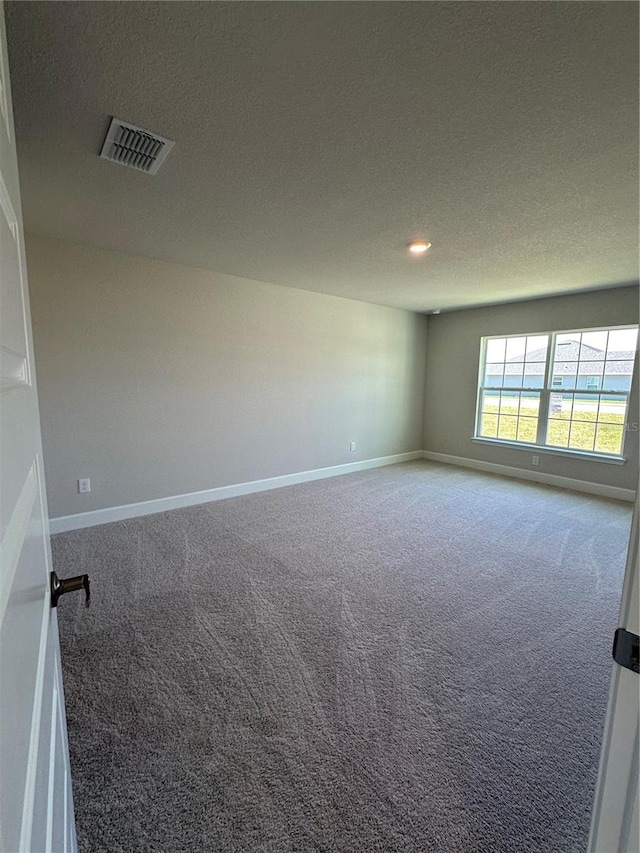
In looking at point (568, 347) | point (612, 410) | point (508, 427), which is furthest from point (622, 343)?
point (508, 427)

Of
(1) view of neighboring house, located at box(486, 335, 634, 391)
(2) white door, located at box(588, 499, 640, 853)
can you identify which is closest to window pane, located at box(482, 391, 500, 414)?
(1) view of neighboring house, located at box(486, 335, 634, 391)

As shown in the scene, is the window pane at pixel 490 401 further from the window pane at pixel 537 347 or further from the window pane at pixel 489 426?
the window pane at pixel 537 347

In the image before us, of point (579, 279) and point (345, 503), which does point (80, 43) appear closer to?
point (345, 503)

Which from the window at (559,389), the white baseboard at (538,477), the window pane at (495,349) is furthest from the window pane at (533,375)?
the white baseboard at (538,477)

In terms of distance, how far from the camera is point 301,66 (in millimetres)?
1329

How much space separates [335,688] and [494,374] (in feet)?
16.1

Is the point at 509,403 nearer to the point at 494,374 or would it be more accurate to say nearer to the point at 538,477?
the point at 494,374

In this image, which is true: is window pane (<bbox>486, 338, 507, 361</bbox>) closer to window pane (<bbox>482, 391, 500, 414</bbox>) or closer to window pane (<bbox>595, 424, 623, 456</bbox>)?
window pane (<bbox>482, 391, 500, 414</bbox>)

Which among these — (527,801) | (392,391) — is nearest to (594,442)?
(392,391)

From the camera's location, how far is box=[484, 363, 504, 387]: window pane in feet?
17.6

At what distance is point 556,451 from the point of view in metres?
4.75

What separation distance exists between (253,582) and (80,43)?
262 cm

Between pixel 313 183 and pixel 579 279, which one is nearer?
pixel 313 183

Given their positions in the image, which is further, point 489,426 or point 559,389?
point 489,426
